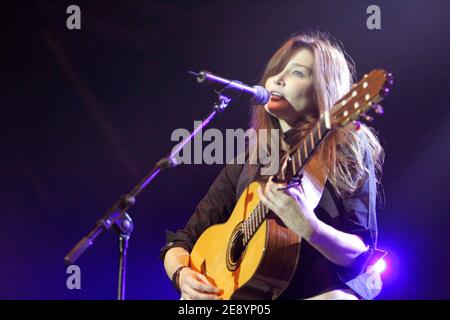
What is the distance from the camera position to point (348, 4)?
3.87 meters

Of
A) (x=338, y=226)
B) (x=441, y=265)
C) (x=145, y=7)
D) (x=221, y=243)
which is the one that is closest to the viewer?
(x=338, y=226)

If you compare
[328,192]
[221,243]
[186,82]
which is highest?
[186,82]

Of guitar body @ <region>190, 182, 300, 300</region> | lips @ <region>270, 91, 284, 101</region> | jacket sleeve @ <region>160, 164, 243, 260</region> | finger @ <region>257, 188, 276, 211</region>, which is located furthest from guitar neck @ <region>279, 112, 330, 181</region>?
jacket sleeve @ <region>160, 164, 243, 260</region>

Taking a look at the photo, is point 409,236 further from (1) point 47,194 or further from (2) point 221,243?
(1) point 47,194

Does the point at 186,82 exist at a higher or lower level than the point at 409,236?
higher

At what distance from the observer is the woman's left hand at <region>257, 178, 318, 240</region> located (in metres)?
2.15

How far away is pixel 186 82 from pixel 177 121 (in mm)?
290

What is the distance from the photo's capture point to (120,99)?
4102 mm

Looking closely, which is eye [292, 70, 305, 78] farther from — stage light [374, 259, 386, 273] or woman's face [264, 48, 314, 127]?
stage light [374, 259, 386, 273]

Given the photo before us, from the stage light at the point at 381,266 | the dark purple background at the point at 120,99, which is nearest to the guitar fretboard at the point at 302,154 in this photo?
the stage light at the point at 381,266

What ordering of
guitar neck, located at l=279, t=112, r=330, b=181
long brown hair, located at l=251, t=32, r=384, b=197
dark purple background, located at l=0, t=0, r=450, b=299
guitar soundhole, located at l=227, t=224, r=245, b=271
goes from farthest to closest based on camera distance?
dark purple background, located at l=0, t=0, r=450, b=299, guitar soundhole, located at l=227, t=224, r=245, b=271, long brown hair, located at l=251, t=32, r=384, b=197, guitar neck, located at l=279, t=112, r=330, b=181

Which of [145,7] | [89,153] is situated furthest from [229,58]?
[89,153]

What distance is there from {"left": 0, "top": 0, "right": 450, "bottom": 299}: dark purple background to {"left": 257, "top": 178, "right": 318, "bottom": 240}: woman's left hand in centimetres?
177

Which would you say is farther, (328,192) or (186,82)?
(186,82)
